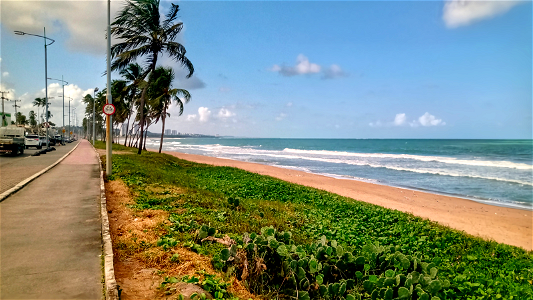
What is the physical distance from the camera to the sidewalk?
361cm

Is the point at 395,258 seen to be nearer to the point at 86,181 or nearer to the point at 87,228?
the point at 87,228

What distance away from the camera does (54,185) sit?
9.62m

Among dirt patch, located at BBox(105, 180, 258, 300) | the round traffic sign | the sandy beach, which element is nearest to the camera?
dirt patch, located at BBox(105, 180, 258, 300)

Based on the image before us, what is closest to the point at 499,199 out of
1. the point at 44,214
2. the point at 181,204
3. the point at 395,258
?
the point at 395,258

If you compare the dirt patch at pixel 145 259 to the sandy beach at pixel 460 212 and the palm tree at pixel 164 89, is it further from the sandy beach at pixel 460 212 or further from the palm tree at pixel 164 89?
the palm tree at pixel 164 89

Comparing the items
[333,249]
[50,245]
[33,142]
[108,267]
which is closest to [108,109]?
[50,245]

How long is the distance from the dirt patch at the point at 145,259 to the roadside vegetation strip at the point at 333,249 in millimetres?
187

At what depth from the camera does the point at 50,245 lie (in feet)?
15.9

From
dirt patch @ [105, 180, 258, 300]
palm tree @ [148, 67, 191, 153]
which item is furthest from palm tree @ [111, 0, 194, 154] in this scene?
dirt patch @ [105, 180, 258, 300]

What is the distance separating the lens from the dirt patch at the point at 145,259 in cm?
385

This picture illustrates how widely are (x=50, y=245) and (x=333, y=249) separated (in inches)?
169

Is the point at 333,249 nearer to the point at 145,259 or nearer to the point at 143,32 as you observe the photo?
the point at 145,259

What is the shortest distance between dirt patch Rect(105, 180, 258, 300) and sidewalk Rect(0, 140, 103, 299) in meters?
0.30

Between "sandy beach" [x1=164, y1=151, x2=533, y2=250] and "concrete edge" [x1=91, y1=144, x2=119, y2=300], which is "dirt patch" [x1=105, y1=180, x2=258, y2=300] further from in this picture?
"sandy beach" [x1=164, y1=151, x2=533, y2=250]
